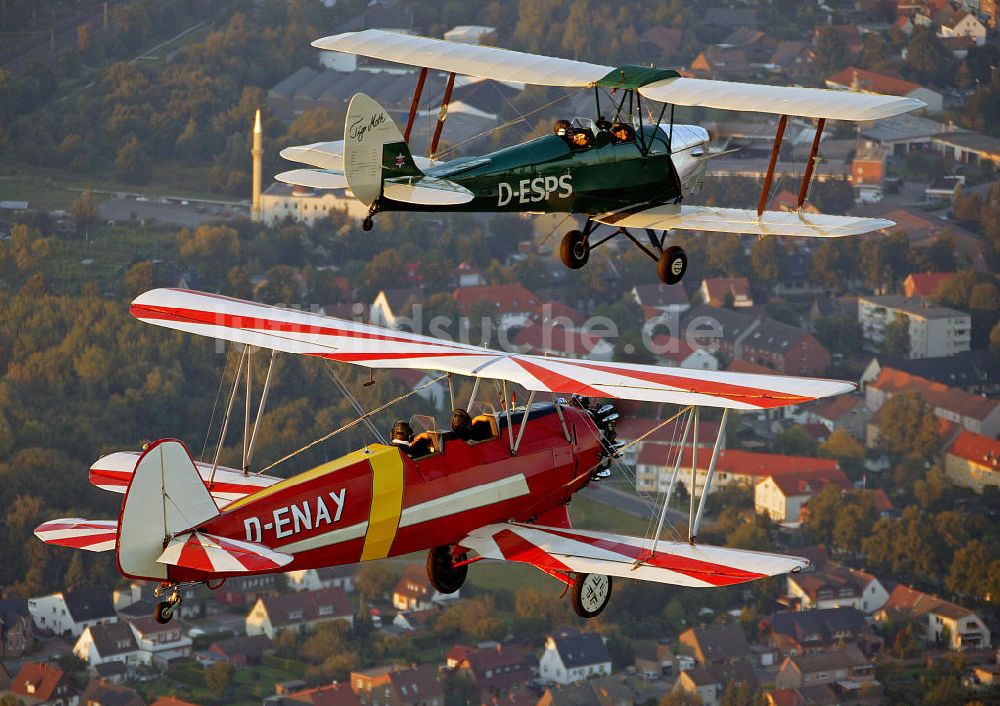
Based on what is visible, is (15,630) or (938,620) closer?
(15,630)

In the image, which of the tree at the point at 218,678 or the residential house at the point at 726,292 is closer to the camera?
the tree at the point at 218,678

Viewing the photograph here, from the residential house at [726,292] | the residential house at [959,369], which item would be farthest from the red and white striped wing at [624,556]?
the residential house at [726,292]

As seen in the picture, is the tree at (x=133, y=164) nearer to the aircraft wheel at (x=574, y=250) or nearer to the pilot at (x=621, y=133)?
the pilot at (x=621, y=133)

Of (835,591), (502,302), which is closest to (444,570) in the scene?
(835,591)

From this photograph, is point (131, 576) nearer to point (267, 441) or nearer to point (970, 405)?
point (267, 441)

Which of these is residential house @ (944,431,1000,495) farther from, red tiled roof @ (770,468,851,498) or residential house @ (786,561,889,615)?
residential house @ (786,561,889,615)

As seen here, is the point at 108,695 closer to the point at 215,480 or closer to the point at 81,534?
the point at 215,480
